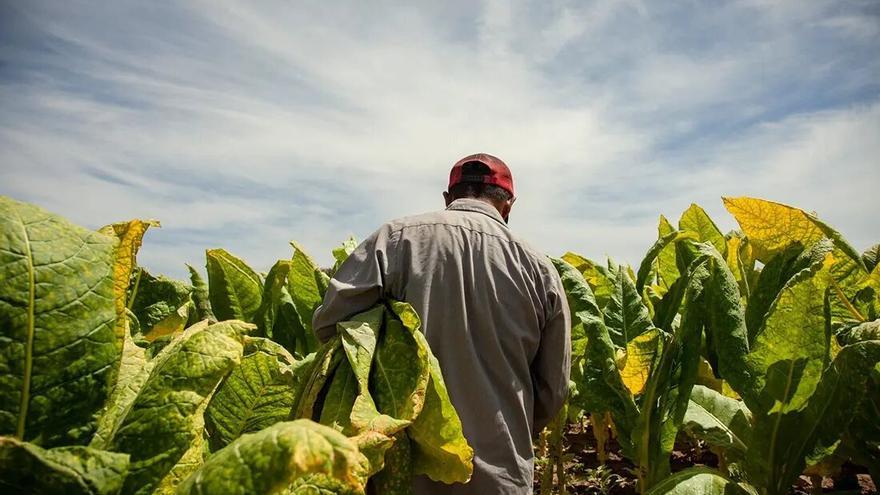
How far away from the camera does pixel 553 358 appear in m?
2.21

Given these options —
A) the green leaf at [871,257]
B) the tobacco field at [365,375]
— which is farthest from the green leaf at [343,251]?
the green leaf at [871,257]

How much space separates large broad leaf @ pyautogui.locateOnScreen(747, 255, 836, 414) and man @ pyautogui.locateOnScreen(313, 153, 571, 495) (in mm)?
636

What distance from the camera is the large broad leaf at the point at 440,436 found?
1298mm

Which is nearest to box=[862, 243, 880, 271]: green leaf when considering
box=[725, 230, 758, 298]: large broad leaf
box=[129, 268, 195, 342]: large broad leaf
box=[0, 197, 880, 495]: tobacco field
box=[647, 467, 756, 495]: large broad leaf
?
box=[0, 197, 880, 495]: tobacco field

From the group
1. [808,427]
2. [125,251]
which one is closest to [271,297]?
[125,251]

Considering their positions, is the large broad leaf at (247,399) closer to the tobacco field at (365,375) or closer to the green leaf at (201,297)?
the tobacco field at (365,375)

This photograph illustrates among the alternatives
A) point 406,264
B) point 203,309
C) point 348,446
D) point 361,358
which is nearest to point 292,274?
point 203,309

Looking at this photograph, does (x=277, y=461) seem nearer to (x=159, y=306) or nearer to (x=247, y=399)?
(x=247, y=399)

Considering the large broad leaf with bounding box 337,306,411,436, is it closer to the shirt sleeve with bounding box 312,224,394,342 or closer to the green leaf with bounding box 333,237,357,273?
the shirt sleeve with bounding box 312,224,394,342

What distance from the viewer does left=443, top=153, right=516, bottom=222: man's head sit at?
2.48 meters

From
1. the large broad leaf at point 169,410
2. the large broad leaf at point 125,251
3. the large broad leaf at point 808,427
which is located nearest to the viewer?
the large broad leaf at point 169,410

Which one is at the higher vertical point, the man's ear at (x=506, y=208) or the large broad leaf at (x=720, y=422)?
the man's ear at (x=506, y=208)

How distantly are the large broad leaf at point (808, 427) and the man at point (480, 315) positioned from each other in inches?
25.2

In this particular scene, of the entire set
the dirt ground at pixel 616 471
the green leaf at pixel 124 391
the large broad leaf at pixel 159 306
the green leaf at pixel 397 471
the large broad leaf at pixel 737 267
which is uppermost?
the large broad leaf at pixel 737 267
